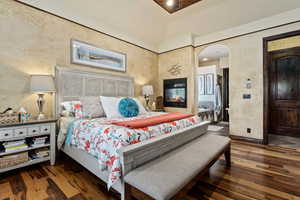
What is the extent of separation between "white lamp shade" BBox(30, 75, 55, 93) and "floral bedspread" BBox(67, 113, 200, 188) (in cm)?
83

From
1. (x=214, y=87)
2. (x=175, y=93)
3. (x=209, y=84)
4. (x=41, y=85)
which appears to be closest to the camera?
(x=41, y=85)

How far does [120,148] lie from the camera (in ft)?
4.03

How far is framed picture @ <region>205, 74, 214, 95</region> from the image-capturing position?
6322 millimetres

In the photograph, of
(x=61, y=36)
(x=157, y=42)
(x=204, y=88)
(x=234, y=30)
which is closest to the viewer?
(x=61, y=36)

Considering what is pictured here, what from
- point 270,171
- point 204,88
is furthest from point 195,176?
point 204,88

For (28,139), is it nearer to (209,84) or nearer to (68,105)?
(68,105)

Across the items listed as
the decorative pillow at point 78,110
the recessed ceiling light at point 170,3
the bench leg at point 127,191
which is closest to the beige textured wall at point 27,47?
the decorative pillow at point 78,110

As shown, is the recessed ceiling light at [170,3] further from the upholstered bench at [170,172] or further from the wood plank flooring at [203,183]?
the wood plank flooring at [203,183]

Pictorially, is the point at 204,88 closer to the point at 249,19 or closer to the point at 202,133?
the point at 249,19

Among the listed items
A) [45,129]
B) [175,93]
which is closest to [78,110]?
[45,129]

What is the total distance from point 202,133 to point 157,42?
3.58 m

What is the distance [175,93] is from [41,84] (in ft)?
11.6

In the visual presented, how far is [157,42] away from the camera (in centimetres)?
478

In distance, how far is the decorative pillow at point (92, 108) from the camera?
2377 mm
